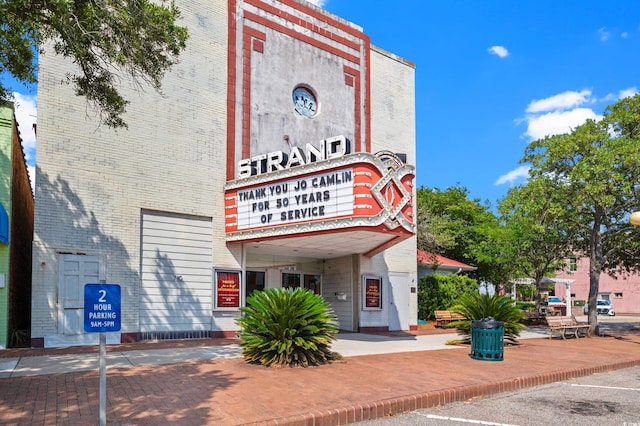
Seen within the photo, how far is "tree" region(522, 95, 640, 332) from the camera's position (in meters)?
20.0

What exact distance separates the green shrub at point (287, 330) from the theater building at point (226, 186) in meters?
3.13

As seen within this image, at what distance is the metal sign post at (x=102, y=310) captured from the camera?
6133mm

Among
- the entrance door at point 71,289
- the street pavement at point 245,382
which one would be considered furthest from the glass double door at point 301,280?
the entrance door at point 71,289

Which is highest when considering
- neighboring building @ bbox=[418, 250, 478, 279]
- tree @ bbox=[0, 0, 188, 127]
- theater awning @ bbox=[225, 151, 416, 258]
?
tree @ bbox=[0, 0, 188, 127]

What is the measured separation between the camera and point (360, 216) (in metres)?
14.5

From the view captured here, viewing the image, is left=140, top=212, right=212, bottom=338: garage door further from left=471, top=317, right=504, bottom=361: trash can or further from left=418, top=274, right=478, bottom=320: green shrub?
left=418, top=274, right=478, bottom=320: green shrub

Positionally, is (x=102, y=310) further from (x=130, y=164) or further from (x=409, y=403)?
(x=130, y=164)

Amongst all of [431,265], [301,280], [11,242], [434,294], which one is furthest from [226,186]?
[431,265]

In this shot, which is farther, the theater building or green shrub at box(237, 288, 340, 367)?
the theater building

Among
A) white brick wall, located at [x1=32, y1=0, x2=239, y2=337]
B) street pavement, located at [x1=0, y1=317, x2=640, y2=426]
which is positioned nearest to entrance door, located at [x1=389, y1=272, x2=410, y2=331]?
street pavement, located at [x1=0, y1=317, x2=640, y2=426]

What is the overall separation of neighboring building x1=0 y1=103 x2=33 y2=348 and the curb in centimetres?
931

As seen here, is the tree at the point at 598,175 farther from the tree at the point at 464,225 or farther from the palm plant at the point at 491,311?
the tree at the point at 464,225

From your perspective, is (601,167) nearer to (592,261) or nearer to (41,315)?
(592,261)

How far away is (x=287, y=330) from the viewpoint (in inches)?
468
